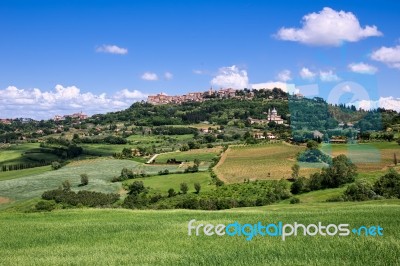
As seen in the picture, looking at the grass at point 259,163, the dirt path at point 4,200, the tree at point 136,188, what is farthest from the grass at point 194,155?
the dirt path at point 4,200

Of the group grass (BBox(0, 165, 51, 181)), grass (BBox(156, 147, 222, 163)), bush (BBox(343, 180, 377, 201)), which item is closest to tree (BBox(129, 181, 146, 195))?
grass (BBox(156, 147, 222, 163))

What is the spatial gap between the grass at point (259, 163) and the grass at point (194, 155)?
5.21 meters

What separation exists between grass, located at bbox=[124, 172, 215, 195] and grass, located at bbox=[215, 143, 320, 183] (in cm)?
464

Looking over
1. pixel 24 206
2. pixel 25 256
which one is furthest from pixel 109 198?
pixel 25 256

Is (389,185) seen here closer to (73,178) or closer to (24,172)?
(73,178)

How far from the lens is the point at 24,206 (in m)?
85.4

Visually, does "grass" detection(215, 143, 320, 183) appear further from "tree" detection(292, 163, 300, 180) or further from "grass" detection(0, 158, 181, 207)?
"grass" detection(0, 158, 181, 207)

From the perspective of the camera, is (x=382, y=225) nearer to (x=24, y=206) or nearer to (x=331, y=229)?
(x=331, y=229)

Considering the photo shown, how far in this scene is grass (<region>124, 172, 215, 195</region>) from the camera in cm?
9812

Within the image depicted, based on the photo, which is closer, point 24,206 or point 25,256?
point 25,256

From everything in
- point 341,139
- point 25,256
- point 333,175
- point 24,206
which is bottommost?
point 24,206

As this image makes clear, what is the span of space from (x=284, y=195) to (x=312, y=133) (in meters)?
58.6

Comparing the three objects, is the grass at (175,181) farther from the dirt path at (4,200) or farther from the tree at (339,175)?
the dirt path at (4,200)

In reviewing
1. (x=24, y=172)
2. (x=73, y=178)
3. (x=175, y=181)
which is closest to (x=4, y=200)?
(x=73, y=178)
